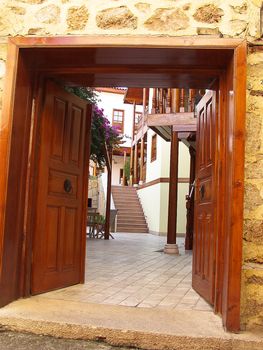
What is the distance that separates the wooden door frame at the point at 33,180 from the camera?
2.97 m

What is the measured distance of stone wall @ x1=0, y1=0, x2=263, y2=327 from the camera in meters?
3.06

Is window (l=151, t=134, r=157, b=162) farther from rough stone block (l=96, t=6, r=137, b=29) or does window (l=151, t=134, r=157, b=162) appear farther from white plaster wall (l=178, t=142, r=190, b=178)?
rough stone block (l=96, t=6, r=137, b=29)

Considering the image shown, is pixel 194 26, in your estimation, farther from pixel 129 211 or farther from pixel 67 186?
pixel 129 211

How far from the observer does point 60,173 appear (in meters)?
4.15

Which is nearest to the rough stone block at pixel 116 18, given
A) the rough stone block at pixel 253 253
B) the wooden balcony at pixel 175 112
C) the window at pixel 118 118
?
the rough stone block at pixel 253 253

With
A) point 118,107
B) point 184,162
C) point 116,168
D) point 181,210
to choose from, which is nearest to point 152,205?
point 181,210

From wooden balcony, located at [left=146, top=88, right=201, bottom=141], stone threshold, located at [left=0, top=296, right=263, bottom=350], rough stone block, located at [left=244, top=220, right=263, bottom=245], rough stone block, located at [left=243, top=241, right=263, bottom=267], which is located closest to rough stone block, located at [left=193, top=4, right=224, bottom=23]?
rough stone block, located at [left=244, top=220, right=263, bottom=245]

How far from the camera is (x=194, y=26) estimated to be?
330 cm

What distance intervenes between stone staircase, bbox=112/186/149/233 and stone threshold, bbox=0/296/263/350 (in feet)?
42.5

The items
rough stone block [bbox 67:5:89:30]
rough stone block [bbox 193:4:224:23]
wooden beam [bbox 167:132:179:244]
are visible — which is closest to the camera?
rough stone block [bbox 193:4:224:23]

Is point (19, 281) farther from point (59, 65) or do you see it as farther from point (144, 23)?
point (144, 23)

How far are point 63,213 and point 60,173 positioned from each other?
405mm

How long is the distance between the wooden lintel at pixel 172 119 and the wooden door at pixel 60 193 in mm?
4190

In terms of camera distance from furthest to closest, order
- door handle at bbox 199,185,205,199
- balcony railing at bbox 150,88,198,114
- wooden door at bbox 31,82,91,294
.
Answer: balcony railing at bbox 150,88,198,114, door handle at bbox 199,185,205,199, wooden door at bbox 31,82,91,294
